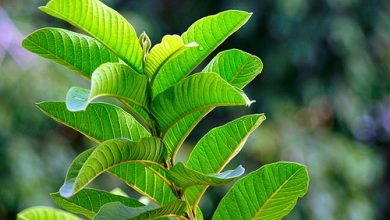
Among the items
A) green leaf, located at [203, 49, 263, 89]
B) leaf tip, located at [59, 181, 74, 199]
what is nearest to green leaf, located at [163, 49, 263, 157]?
green leaf, located at [203, 49, 263, 89]

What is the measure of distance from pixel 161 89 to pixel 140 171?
67 millimetres

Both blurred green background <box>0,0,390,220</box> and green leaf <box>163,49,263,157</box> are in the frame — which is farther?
blurred green background <box>0,0,390,220</box>

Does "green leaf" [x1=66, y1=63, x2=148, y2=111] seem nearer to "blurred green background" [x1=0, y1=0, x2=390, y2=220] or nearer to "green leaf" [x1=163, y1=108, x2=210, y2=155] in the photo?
"green leaf" [x1=163, y1=108, x2=210, y2=155]

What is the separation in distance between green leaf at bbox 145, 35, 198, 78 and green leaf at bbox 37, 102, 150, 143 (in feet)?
0.12

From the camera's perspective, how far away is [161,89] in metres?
0.53

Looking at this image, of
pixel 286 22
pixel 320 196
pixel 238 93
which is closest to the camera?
pixel 238 93

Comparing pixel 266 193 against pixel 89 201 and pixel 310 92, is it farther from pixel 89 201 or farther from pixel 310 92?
pixel 310 92

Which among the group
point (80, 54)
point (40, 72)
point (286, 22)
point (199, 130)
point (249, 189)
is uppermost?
point (80, 54)

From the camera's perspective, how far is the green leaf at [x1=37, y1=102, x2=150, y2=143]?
534 mm

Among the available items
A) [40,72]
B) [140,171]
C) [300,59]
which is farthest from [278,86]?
[140,171]

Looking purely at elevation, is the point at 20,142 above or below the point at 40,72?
below

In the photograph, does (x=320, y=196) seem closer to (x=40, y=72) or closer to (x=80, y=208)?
(x=40, y=72)

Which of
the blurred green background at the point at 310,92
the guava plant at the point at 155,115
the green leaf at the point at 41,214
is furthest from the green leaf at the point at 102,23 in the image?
the blurred green background at the point at 310,92

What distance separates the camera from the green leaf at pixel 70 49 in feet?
1.70
